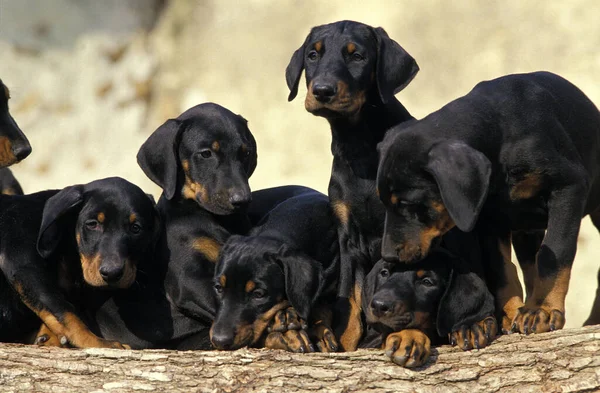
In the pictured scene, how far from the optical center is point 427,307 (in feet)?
17.1

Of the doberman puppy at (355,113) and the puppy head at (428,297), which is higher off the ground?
the doberman puppy at (355,113)

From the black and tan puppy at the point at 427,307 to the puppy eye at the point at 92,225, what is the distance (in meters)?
1.59

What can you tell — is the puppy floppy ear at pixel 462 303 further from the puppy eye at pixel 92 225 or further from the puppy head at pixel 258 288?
the puppy eye at pixel 92 225

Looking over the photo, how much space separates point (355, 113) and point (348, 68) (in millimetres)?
261

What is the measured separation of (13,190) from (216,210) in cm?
286

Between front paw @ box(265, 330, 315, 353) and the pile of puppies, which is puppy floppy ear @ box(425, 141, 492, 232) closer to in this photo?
the pile of puppies

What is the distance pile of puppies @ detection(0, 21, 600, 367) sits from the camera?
16.8 ft

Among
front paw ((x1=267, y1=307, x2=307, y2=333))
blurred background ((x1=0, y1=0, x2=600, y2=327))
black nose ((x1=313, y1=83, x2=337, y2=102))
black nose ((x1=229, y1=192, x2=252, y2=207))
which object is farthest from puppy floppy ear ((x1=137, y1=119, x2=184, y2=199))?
blurred background ((x1=0, y1=0, x2=600, y2=327))

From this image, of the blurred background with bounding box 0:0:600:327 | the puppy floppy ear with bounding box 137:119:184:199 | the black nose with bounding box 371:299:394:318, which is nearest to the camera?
the black nose with bounding box 371:299:394:318

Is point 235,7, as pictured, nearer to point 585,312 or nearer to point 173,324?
point 585,312

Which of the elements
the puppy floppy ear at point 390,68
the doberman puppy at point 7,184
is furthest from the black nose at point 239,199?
the doberman puppy at point 7,184

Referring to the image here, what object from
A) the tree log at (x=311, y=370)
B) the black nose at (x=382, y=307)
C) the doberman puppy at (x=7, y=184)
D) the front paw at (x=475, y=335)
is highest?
the doberman puppy at (x=7, y=184)

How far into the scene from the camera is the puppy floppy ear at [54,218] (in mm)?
5727

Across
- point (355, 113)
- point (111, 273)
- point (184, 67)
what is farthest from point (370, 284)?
point (184, 67)
